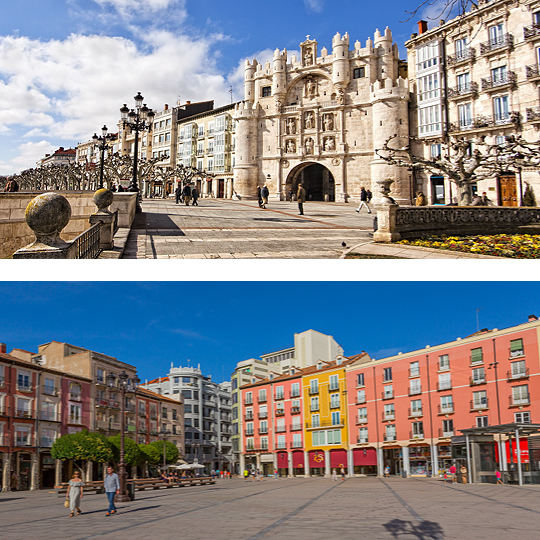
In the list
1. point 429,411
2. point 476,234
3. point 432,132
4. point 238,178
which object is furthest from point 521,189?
point 238,178

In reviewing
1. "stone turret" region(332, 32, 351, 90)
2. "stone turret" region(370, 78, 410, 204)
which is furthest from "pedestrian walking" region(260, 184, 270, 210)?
"stone turret" region(332, 32, 351, 90)

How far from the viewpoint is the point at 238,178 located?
46.9 m

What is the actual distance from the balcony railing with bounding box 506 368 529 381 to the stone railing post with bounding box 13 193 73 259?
22.1 m

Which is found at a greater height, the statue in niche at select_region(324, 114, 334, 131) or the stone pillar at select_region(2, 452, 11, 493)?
the statue in niche at select_region(324, 114, 334, 131)

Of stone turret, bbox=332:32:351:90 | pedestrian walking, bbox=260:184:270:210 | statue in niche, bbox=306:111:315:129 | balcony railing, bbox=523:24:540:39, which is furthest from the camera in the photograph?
statue in niche, bbox=306:111:315:129

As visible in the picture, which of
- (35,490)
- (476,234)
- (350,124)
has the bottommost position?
(35,490)

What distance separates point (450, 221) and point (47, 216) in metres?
12.0

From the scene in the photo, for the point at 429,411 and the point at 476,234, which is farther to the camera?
the point at 429,411

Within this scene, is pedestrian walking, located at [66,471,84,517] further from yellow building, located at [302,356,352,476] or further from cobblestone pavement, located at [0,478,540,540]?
yellow building, located at [302,356,352,476]

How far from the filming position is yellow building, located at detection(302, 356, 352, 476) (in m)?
30.8

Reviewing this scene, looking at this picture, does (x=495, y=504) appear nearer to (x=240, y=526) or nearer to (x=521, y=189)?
(x=240, y=526)

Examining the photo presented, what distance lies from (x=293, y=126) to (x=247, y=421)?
87.3 feet

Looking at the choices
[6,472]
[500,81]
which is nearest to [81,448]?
[6,472]

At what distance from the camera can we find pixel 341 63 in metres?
42.6
